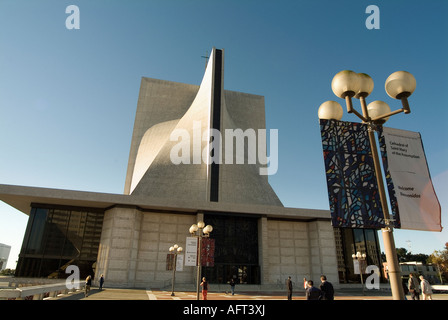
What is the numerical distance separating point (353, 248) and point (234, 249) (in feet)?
45.1

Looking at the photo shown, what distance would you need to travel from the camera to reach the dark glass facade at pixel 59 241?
25281 millimetres

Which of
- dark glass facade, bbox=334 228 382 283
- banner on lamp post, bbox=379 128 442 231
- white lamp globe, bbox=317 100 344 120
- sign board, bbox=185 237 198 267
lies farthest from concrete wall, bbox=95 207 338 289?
banner on lamp post, bbox=379 128 442 231

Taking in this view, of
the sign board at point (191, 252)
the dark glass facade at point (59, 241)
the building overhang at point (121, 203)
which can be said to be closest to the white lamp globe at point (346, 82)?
the sign board at point (191, 252)

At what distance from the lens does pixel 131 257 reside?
25016mm

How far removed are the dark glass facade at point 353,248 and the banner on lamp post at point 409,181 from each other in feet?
91.6

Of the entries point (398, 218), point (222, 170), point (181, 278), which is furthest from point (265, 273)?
point (398, 218)

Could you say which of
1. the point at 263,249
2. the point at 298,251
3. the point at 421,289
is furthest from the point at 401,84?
the point at 298,251

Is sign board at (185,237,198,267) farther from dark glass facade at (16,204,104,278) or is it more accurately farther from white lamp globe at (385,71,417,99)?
dark glass facade at (16,204,104,278)

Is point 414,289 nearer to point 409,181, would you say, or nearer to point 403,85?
point 409,181

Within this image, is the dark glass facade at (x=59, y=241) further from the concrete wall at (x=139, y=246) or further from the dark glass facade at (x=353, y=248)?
the dark glass facade at (x=353, y=248)

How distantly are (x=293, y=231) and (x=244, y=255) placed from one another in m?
6.26

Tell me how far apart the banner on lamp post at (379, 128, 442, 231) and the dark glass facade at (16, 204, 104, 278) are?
27216 mm

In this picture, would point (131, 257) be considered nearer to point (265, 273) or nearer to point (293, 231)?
point (265, 273)

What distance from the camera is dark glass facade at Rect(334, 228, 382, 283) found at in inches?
1184
